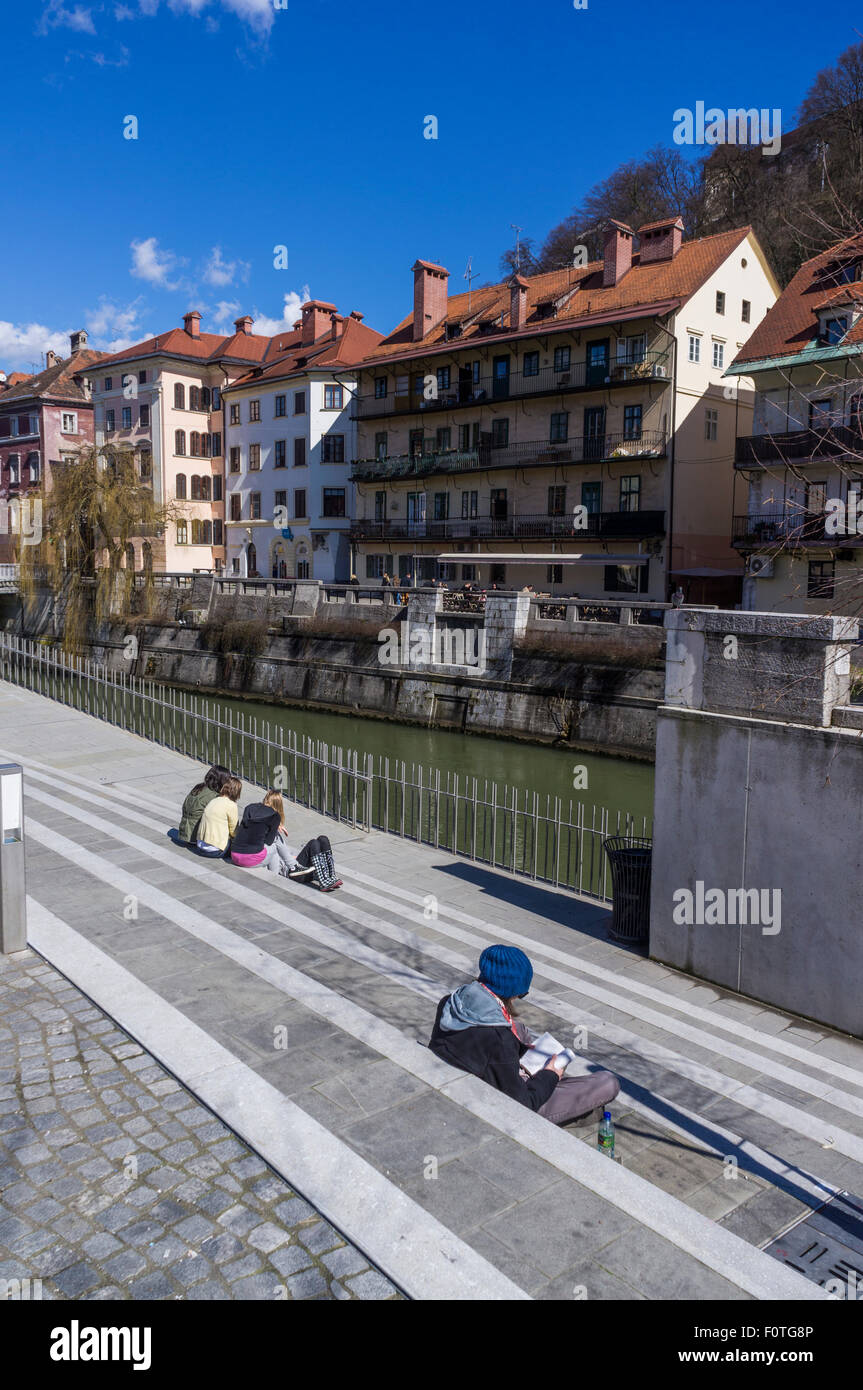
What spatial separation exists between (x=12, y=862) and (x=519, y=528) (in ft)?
106

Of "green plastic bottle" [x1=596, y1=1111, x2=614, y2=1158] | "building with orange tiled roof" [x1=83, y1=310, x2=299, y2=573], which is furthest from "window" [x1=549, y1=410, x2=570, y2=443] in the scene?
"green plastic bottle" [x1=596, y1=1111, x2=614, y2=1158]

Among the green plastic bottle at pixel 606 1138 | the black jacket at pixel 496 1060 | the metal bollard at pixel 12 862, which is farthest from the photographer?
the metal bollard at pixel 12 862

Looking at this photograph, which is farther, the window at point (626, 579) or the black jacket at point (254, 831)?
the window at point (626, 579)

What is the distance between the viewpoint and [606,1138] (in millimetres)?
5074

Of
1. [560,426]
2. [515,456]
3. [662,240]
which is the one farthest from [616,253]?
[515,456]

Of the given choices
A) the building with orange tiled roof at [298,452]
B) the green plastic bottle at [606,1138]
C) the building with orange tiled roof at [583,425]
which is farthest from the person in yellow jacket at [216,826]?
the building with orange tiled roof at [298,452]

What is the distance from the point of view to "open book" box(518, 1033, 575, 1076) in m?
5.50

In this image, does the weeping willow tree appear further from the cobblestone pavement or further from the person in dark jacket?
the person in dark jacket

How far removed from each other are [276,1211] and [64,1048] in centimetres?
206

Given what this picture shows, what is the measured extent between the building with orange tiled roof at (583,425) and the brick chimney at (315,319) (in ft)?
29.1

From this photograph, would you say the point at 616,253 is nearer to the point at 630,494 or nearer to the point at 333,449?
the point at 630,494

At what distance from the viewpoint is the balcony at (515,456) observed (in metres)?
34.7

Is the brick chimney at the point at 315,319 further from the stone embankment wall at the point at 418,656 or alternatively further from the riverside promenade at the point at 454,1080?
the riverside promenade at the point at 454,1080

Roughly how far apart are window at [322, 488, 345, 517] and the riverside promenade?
37.8 metres
